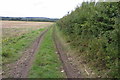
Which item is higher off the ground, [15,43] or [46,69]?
[46,69]

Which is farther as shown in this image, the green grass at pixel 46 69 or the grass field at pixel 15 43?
the grass field at pixel 15 43

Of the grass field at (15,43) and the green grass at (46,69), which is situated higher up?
the green grass at (46,69)

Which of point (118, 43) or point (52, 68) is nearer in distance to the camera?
point (118, 43)

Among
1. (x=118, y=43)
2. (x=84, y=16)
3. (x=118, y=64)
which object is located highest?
(x=84, y=16)

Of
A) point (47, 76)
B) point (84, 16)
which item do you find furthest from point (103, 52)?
point (84, 16)

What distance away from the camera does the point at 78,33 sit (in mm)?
14469

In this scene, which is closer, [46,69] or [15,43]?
[46,69]

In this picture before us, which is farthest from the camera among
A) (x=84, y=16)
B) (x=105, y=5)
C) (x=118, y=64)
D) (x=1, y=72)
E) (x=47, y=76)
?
(x=84, y=16)

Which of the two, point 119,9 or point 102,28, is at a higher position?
point 119,9

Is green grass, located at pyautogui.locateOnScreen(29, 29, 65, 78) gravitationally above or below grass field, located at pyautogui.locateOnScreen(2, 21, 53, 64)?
above

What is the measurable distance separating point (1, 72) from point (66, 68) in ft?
10.3

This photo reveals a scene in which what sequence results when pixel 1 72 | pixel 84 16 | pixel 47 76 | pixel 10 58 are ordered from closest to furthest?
pixel 47 76 → pixel 1 72 → pixel 10 58 → pixel 84 16

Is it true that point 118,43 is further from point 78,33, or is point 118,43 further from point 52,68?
point 78,33

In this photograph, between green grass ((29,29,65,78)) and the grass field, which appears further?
the grass field
